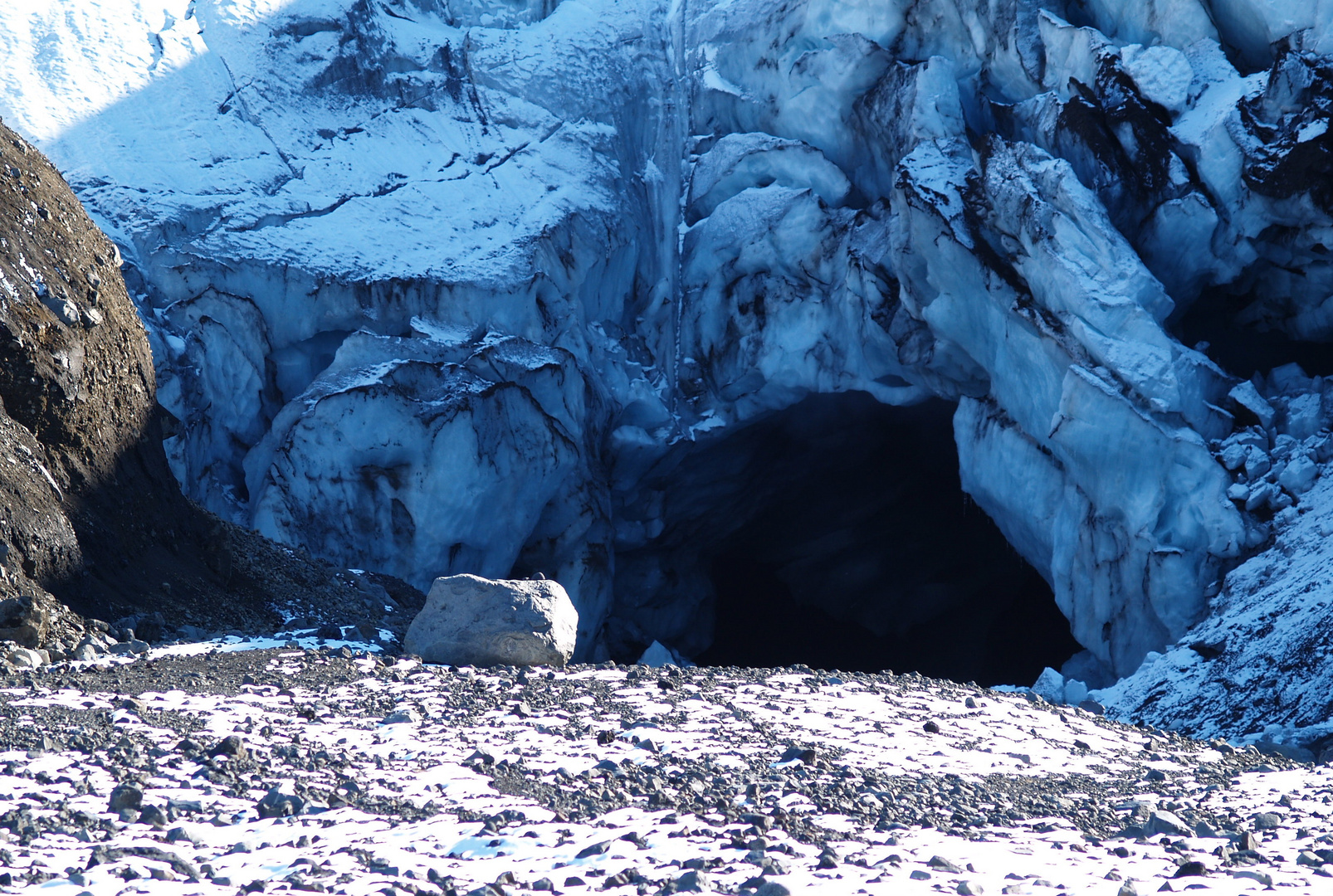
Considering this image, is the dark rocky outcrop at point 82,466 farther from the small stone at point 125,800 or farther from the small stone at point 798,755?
the small stone at point 798,755

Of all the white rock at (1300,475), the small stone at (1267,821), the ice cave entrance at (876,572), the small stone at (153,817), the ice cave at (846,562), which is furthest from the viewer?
the ice cave entrance at (876,572)

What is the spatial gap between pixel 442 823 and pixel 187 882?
100cm

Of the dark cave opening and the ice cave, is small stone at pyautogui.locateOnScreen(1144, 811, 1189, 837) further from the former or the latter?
the ice cave

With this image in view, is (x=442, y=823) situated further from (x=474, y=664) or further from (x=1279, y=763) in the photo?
(x=1279, y=763)

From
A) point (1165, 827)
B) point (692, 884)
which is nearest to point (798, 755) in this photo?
point (1165, 827)

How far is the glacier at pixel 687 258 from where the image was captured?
12.4m

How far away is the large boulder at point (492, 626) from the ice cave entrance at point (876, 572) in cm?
1025

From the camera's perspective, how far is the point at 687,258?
57.4 ft

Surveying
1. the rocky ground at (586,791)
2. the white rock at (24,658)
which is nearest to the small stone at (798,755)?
the rocky ground at (586,791)

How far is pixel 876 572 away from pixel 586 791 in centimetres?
1548

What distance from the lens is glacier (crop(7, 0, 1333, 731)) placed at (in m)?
12.4

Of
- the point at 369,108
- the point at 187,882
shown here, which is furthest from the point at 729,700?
the point at 369,108

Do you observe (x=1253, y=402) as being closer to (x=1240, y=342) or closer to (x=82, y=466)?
(x=1240, y=342)

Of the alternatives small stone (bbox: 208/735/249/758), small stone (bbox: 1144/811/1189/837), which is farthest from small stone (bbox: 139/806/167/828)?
small stone (bbox: 1144/811/1189/837)
